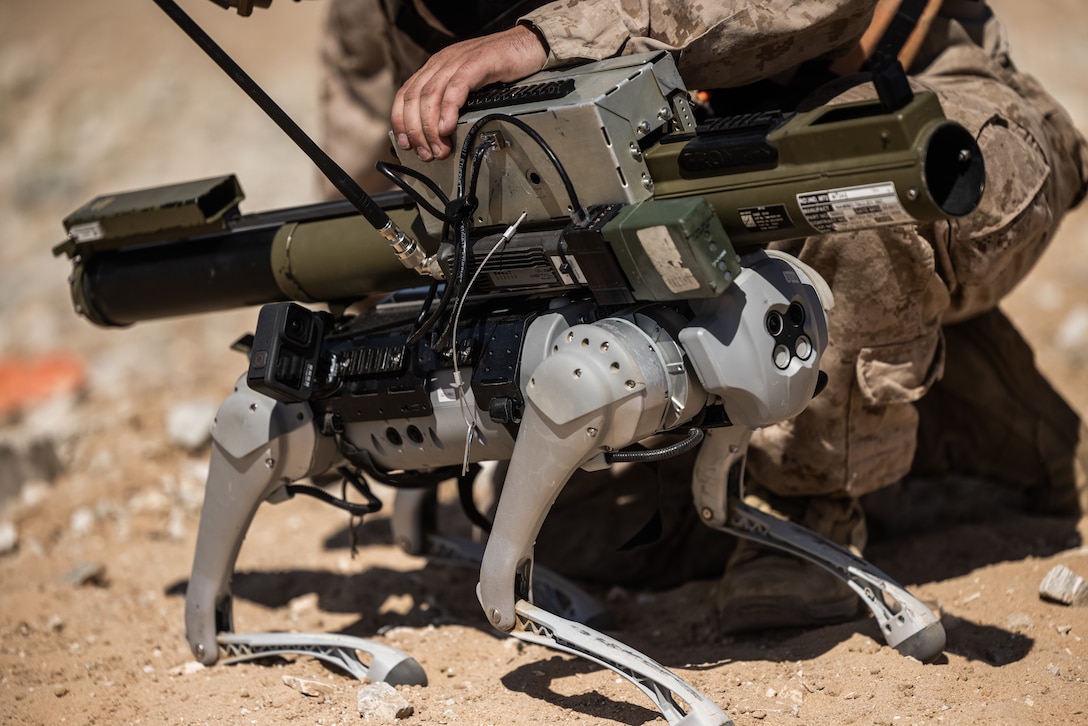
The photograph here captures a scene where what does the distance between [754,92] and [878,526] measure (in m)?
1.47

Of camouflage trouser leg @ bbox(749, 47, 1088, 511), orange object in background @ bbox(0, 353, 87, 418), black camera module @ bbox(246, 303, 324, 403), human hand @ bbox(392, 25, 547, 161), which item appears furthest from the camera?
orange object in background @ bbox(0, 353, 87, 418)

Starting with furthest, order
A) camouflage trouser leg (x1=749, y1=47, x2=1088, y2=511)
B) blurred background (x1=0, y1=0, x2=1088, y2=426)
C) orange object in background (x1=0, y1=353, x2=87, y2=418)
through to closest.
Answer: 1. blurred background (x1=0, y1=0, x2=1088, y2=426)
2. orange object in background (x1=0, y1=353, x2=87, y2=418)
3. camouflage trouser leg (x1=749, y1=47, x2=1088, y2=511)

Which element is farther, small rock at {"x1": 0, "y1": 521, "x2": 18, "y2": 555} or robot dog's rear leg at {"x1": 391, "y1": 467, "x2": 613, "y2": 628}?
small rock at {"x1": 0, "y1": 521, "x2": 18, "y2": 555}

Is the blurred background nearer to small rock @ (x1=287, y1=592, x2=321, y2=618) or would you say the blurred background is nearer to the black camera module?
small rock @ (x1=287, y1=592, x2=321, y2=618)

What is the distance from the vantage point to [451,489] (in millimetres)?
4605

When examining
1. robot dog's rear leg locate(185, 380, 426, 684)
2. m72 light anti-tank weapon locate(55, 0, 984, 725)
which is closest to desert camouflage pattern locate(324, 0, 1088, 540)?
m72 light anti-tank weapon locate(55, 0, 984, 725)

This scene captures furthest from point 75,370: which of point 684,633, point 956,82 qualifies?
point 956,82

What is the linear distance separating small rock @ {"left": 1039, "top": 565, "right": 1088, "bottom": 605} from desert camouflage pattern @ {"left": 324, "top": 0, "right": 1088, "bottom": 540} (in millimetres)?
452

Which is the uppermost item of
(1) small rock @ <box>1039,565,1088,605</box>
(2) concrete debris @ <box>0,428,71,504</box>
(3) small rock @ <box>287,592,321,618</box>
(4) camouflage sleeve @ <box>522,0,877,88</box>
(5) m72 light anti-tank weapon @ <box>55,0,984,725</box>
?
(4) camouflage sleeve @ <box>522,0,877,88</box>

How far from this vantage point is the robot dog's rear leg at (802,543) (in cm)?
261

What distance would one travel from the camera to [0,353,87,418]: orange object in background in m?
6.14

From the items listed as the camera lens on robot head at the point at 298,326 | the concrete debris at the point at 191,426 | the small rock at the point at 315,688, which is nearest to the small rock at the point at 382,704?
the small rock at the point at 315,688

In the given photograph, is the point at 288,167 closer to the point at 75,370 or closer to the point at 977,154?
the point at 75,370

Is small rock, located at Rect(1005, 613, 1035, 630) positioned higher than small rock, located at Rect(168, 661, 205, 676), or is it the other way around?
small rock, located at Rect(168, 661, 205, 676)
